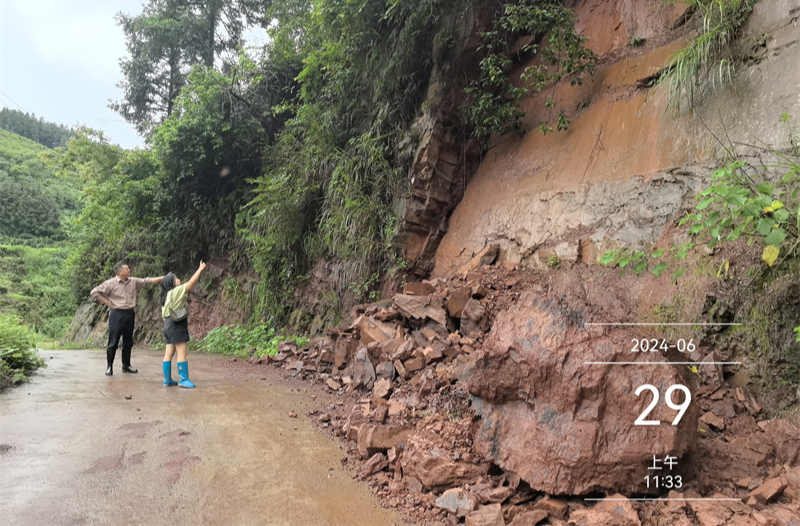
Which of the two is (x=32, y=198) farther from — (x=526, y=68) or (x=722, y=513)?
(x=722, y=513)

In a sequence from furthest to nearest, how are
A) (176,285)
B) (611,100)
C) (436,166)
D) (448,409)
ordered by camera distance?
(436,166) < (176,285) < (611,100) < (448,409)

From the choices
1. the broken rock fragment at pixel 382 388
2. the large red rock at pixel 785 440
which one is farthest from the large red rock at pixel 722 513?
the broken rock fragment at pixel 382 388

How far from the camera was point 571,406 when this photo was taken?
2422 mm

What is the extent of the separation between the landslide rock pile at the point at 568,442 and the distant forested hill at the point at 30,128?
58784mm

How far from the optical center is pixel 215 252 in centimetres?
1270

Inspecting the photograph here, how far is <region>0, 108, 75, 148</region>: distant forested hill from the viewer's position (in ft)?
157

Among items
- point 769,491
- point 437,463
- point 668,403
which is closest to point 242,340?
point 437,463

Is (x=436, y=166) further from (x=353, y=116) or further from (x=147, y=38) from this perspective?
(x=147, y=38)

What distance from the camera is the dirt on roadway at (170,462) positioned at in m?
2.51

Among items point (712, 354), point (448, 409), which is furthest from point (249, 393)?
point (712, 354)

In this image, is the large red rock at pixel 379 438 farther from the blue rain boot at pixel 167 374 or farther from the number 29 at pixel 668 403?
the blue rain boot at pixel 167 374

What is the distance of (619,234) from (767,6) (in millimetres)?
2228

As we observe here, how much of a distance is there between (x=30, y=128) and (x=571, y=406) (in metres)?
64.6

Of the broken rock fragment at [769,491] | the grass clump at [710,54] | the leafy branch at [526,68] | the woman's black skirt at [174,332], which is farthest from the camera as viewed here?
the woman's black skirt at [174,332]
